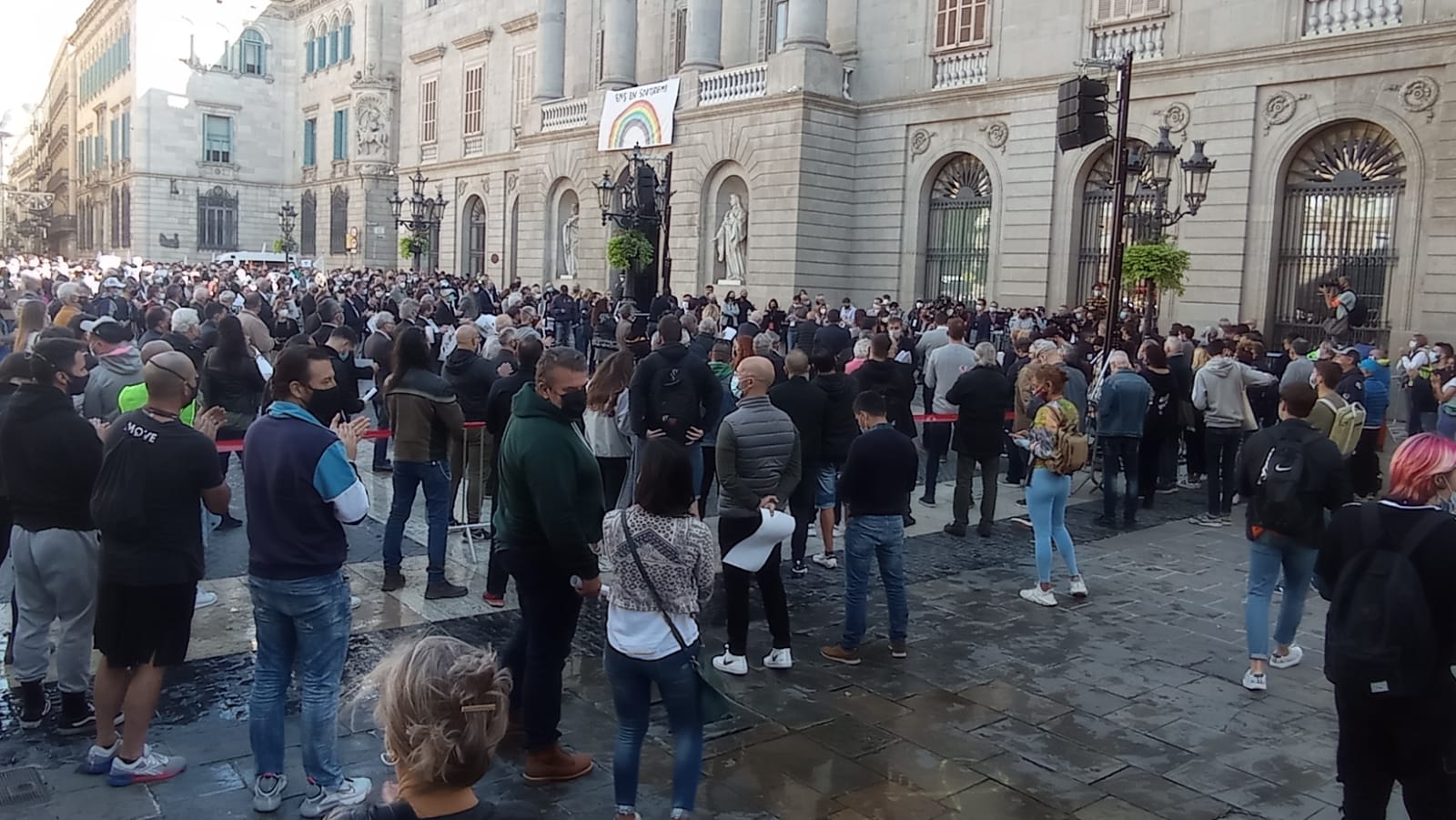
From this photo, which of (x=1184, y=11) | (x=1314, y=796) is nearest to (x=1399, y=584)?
→ (x=1314, y=796)

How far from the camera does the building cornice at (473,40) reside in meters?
40.0

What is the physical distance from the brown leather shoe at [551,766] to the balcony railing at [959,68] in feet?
70.7

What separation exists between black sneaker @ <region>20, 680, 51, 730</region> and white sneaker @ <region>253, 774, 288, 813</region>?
1.53 meters

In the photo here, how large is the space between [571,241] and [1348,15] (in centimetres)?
2150

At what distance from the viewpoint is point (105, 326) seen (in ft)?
24.5

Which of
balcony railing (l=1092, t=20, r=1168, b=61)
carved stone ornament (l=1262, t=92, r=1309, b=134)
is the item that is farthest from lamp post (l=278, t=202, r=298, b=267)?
carved stone ornament (l=1262, t=92, r=1309, b=134)

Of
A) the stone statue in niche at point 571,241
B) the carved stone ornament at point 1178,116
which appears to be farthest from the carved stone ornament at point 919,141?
the stone statue in niche at point 571,241

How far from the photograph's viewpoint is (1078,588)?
25.7 feet

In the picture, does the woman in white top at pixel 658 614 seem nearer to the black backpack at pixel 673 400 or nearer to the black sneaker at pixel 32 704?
the black sneaker at pixel 32 704

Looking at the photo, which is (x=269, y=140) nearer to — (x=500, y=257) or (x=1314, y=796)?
(x=500, y=257)

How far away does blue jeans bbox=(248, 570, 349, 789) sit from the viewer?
4.27 meters

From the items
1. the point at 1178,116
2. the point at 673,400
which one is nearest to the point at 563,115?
the point at 1178,116

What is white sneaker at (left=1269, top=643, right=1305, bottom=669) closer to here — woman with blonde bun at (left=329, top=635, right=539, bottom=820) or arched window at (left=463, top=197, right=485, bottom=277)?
woman with blonde bun at (left=329, top=635, right=539, bottom=820)

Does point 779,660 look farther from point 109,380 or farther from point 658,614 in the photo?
point 109,380
